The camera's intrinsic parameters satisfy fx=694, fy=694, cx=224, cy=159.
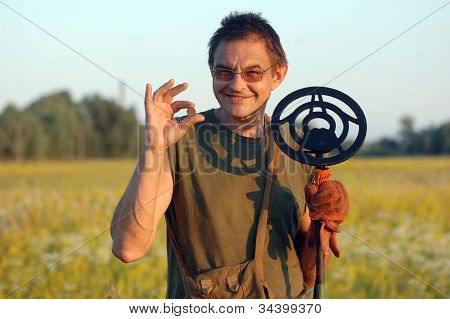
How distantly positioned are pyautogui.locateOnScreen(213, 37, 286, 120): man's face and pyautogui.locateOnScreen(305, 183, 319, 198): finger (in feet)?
0.94

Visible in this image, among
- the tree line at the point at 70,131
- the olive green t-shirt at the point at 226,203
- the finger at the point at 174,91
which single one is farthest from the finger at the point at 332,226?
the tree line at the point at 70,131

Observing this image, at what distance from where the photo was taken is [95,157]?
141 ft

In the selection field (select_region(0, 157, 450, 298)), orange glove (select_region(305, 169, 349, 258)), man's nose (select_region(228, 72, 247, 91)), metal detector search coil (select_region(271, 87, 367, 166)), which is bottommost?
field (select_region(0, 157, 450, 298))

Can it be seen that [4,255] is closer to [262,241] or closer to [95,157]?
[262,241]

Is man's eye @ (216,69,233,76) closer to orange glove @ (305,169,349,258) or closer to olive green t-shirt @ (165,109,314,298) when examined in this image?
olive green t-shirt @ (165,109,314,298)

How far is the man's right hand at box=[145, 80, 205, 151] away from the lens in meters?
2.00

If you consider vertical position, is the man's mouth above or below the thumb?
above

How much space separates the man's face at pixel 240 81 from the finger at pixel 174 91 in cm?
16

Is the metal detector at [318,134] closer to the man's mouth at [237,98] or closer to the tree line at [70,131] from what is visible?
the man's mouth at [237,98]

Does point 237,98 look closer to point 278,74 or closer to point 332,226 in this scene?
point 278,74

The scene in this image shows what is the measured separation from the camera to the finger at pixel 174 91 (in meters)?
2.02

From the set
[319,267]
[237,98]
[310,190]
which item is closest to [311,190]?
[310,190]

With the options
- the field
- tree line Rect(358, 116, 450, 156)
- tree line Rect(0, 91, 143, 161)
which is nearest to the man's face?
the field
